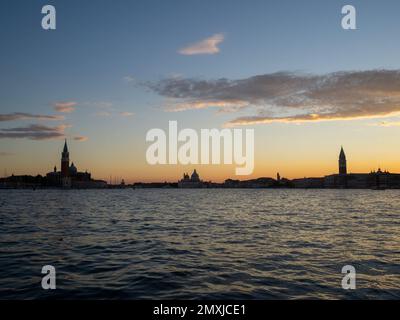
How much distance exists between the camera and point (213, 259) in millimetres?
20094

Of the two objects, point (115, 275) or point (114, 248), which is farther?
point (114, 248)

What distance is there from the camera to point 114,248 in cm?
2372

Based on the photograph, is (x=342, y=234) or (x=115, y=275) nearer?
(x=115, y=275)

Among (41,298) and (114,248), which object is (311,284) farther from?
(114,248)

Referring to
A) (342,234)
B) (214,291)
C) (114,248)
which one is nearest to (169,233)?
(114,248)

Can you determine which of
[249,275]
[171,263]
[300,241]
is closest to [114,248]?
[171,263]

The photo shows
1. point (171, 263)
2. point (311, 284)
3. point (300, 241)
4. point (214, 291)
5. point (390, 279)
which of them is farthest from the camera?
point (300, 241)

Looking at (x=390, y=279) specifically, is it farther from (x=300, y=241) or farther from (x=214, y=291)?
(x=300, y=241)
